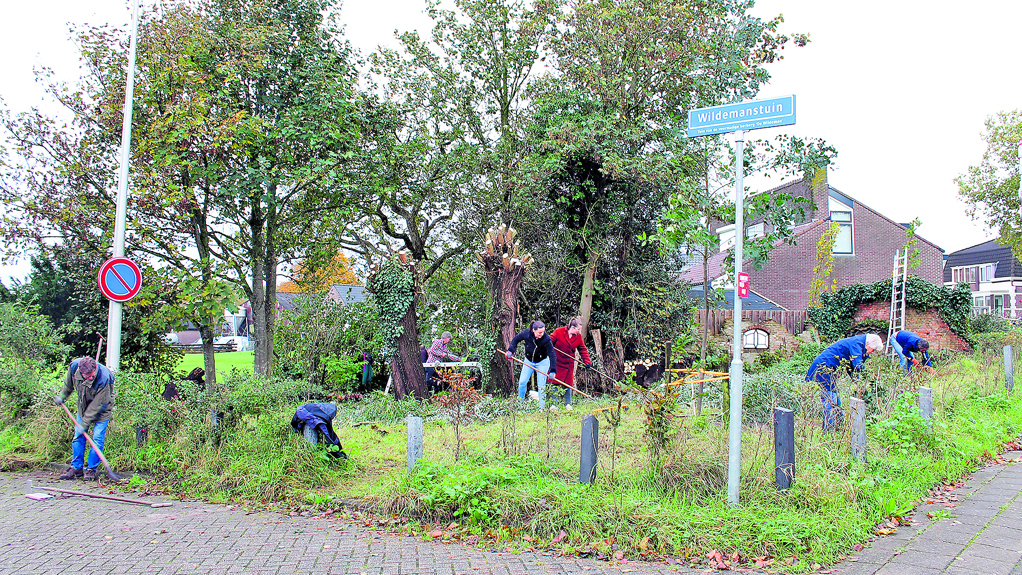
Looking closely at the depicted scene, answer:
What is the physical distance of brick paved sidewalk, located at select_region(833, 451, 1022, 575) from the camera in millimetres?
4031

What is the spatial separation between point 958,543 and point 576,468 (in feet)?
9.86

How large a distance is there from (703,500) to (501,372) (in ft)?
24.0

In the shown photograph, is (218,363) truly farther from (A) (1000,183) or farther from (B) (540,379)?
(A) (1000,183)

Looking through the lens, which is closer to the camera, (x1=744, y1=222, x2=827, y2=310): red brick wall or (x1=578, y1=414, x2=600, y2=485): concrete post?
(x1=578, y1=414, x2=600, y2=485): concrete post

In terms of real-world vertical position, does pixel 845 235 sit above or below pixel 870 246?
above

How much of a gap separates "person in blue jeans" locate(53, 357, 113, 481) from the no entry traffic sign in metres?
1.24

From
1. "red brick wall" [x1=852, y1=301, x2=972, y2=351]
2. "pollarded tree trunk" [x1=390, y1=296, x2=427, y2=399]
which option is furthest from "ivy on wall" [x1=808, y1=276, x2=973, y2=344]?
"pollarded tree trunk" [x1=390, y1=296, x2=427, y2=399]

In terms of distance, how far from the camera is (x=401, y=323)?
37.2 feet

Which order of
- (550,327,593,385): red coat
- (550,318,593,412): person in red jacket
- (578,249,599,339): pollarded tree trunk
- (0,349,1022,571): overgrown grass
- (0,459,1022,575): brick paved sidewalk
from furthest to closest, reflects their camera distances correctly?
(578,249,599,339): pollarded tree trunk
(550,327,593,385): red coat
(550,318,593,412): person in red jacket
(0,349,1022,571): overgrown grass
(0,459,1022,575): brick paved sidewalk

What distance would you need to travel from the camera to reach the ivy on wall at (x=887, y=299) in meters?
16.6

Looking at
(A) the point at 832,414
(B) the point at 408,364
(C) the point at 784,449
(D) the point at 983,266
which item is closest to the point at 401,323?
(B) the point at 408,364

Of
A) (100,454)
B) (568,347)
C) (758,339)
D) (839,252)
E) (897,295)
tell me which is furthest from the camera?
Answer: (839,252)

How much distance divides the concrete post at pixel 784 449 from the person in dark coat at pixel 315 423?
14.3 ft

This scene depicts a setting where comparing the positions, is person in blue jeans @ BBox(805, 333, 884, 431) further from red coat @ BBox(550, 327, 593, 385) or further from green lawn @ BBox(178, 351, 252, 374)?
green lawn @ BBox(178, 351, 252, 374)
